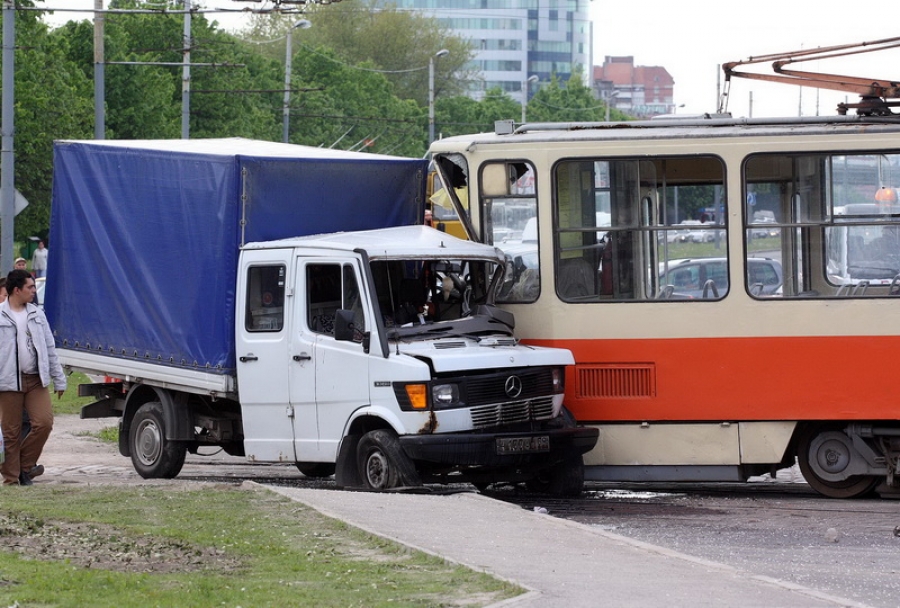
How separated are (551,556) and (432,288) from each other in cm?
446

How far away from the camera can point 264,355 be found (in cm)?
1345

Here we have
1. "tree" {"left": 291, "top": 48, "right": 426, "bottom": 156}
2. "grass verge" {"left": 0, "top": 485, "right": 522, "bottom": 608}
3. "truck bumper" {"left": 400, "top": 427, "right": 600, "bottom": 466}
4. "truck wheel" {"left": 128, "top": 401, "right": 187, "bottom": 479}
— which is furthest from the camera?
"tree" {"left": 291, "top": 48, "right": 426, "bottom": 156}

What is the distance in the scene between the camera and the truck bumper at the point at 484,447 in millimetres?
12047

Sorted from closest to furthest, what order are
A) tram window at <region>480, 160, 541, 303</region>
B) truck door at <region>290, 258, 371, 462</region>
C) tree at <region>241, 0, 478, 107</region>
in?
truck door at <region>290, 258, 371, 462</region> → tram window at <region>480, 160, 541, 303</region> → tree at <region>241, 0, 478, 107</region>

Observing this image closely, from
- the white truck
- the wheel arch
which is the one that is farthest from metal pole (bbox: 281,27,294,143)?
the wheel arch

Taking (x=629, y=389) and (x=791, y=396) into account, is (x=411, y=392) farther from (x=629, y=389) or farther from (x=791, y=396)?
(x=791, y=396)

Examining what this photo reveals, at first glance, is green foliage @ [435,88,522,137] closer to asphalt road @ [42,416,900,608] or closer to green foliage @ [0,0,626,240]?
green foliage @ [0,0,626,240]

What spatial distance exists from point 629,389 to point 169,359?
4231 mm

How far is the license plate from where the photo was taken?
12.2 meters

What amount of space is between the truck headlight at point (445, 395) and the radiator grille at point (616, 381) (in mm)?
1678

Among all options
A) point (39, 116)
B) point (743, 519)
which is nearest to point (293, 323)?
point (743, 519)

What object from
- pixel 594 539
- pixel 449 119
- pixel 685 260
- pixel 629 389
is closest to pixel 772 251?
pixel 685 260

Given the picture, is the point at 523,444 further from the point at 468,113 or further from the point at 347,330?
the point at 468,113

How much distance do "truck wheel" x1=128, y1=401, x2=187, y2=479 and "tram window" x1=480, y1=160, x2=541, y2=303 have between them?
11.5ft
